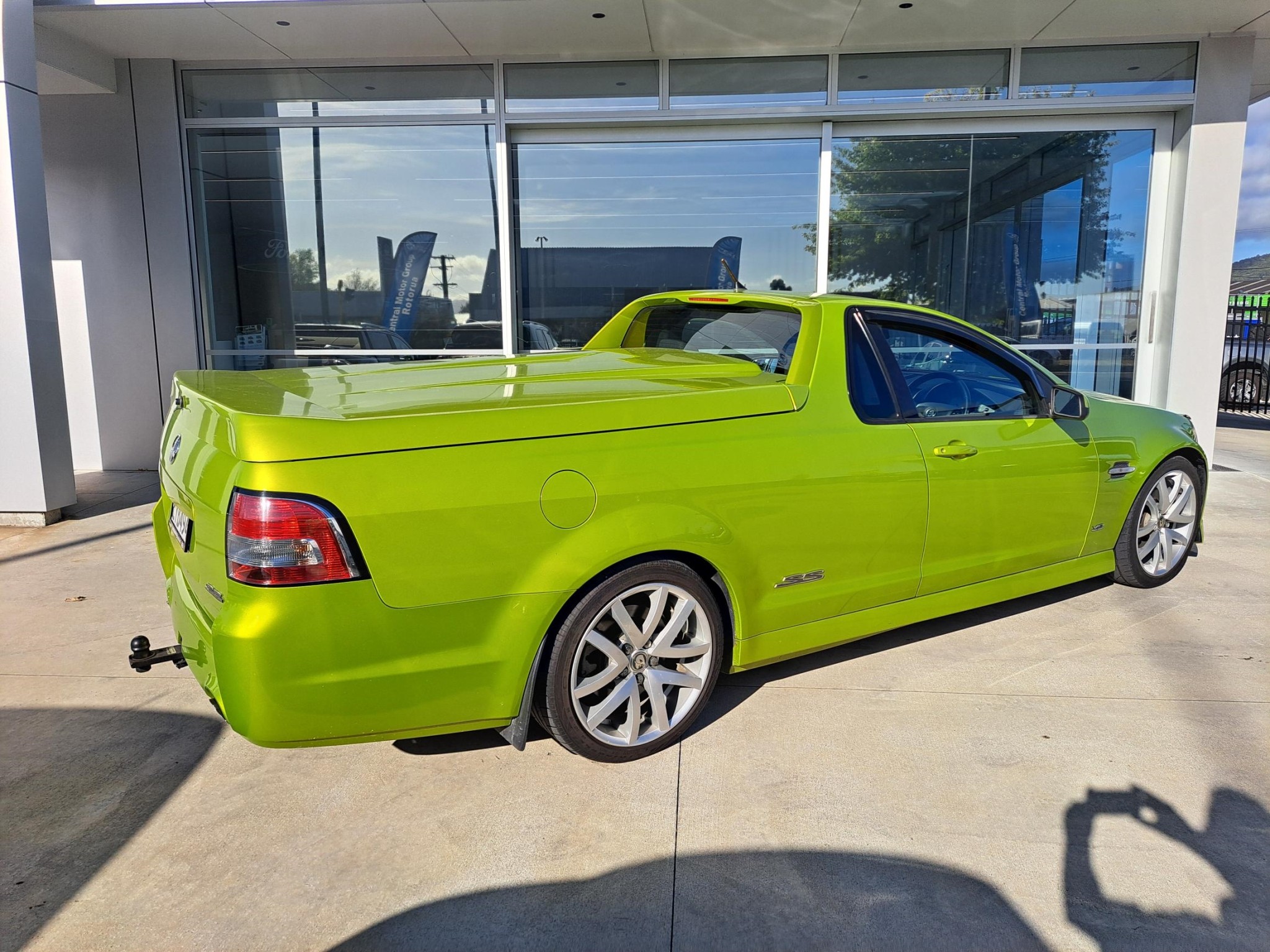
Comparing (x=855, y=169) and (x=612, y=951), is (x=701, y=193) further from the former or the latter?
(x=612, y=951)

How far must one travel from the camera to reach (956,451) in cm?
374

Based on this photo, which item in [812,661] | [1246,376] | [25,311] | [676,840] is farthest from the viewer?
[1246,376]

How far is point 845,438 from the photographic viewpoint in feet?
11.3

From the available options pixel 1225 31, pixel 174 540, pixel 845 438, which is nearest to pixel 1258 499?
pixel 1225 31

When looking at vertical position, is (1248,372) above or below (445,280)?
below

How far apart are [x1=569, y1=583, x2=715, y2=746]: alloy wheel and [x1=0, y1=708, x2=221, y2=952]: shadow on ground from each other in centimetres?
140

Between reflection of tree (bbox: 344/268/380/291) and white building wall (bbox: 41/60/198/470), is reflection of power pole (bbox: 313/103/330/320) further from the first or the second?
white building wall (bbox: 41/60/198/470)

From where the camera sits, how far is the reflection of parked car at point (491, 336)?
352 inches

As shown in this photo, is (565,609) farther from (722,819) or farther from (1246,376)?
(1246,376)

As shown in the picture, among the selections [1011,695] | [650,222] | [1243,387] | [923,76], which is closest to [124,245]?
[650,222]

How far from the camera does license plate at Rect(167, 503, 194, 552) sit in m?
2.89

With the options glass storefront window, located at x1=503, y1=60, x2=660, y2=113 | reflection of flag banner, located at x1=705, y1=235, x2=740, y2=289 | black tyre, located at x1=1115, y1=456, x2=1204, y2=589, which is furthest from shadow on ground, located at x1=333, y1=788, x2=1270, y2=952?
glass storefront window, located at x1=503, y1=60, x2=660, y2=113

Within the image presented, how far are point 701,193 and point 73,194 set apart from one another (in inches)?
234

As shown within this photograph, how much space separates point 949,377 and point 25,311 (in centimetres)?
625
